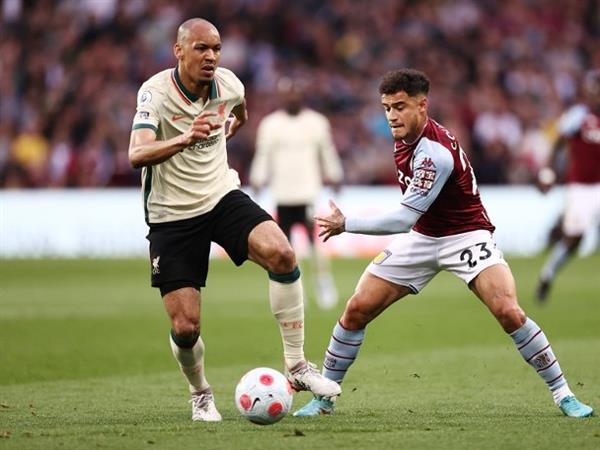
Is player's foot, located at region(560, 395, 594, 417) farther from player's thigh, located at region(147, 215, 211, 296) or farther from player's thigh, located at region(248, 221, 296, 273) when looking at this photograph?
player's thigh, located at region(147, 215, 211, 296)

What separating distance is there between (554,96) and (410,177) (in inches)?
750

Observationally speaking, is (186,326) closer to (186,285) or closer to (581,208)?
(186,285)

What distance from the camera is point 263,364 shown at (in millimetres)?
11031

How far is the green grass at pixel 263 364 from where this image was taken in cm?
713

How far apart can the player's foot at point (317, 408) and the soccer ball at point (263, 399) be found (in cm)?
52

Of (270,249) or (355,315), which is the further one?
(355,315)

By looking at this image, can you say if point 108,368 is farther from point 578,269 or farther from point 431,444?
point 578,269

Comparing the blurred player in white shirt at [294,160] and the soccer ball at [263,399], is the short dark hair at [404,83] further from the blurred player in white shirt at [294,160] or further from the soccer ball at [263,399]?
the blurred player in white shirt at [294,160]

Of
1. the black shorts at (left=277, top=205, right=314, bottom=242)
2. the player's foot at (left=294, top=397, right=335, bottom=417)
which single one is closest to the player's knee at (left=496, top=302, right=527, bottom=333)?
the player's foot at (left=294, top=397, right=335, bottom=417)

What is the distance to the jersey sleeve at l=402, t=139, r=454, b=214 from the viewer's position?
7.65m

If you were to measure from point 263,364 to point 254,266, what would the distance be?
1172cm

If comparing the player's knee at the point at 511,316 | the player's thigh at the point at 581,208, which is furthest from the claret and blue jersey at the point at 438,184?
the player's thigh at the point at 581,208

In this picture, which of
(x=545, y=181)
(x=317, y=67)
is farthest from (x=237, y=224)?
(x=317, y=67)

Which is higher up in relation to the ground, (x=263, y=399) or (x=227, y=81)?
A: (x=227, y=81)
